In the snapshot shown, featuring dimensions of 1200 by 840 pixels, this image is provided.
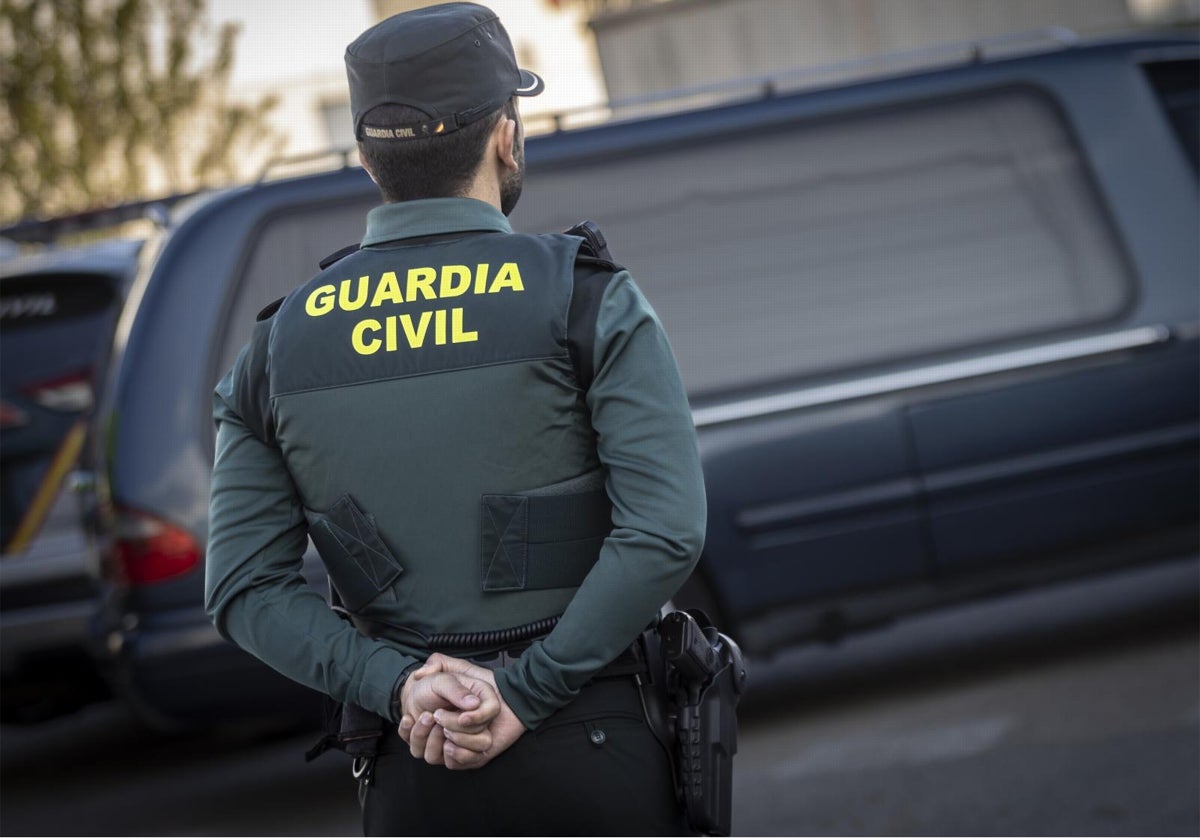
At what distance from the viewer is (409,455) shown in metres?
1.93

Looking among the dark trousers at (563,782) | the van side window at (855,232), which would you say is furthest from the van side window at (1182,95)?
the dark trousers at (563,782)

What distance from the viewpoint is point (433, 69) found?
195 cm

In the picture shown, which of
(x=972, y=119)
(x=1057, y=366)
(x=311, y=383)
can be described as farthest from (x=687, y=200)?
(x=311, y=383)

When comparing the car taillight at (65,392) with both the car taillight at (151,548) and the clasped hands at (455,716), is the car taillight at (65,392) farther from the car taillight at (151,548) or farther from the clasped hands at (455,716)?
the clasped hands at (455,716)

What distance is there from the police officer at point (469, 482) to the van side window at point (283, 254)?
2567 millimetres

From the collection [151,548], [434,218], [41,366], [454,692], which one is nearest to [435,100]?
[434,218]

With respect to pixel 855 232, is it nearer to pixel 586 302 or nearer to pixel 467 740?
pixel 586 302

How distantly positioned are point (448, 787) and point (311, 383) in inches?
21.8

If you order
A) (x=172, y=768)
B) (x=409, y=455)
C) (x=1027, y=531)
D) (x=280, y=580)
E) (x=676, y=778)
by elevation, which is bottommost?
(x=172, y=768)

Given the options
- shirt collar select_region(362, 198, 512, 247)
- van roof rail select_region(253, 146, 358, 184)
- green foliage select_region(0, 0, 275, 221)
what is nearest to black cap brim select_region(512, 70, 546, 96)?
shirt collar select_region(362, 198, 512, 247)

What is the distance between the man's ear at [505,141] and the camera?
2.01 meters

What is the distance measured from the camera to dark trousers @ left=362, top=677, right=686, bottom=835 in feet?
6.33

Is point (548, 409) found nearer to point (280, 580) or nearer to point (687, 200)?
point (280, 580)

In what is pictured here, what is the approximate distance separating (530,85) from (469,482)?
58 cm
